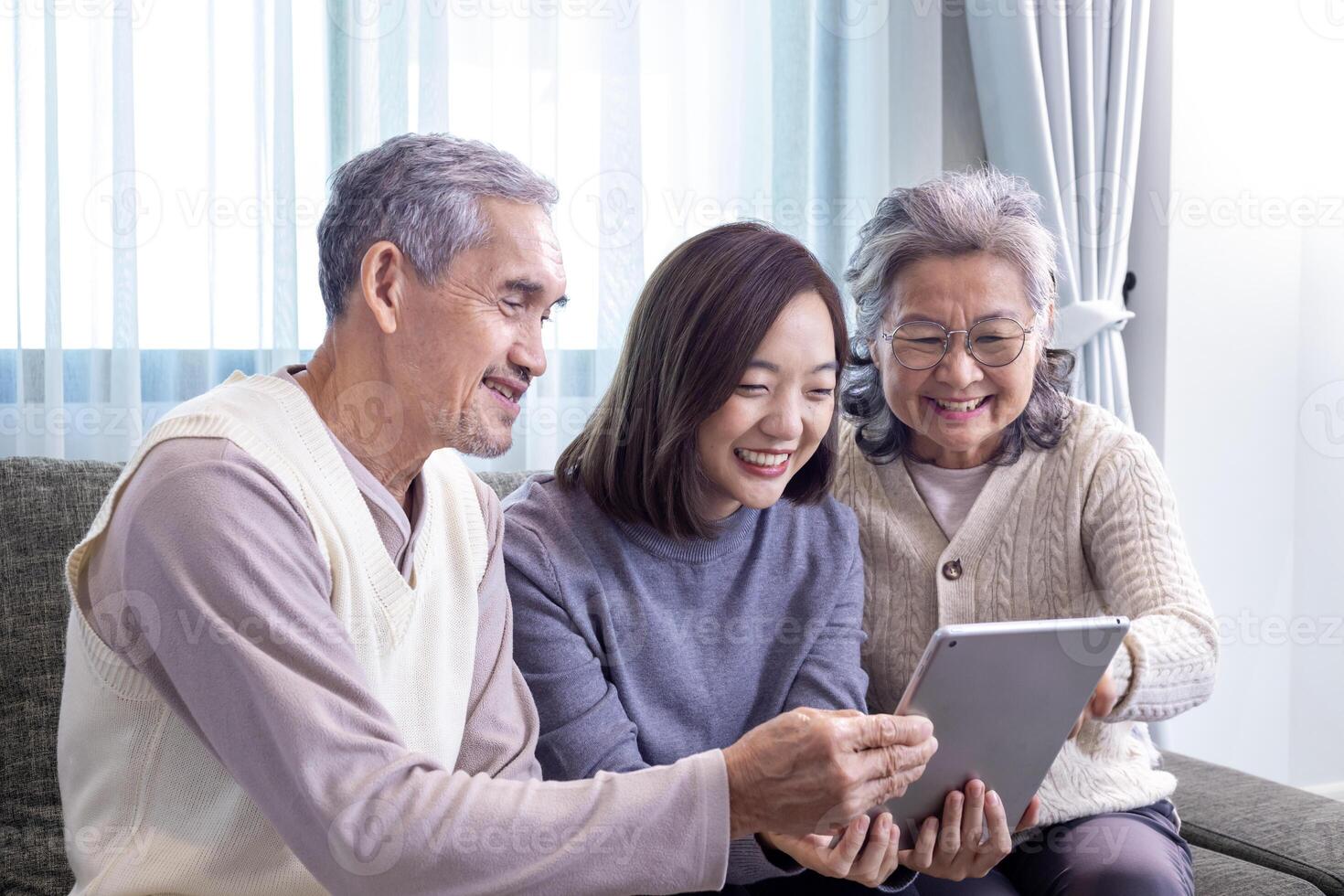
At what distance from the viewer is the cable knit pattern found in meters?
1.58

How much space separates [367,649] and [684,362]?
1.72ft

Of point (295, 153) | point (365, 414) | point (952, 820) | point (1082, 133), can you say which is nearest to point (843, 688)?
point (952, 820)

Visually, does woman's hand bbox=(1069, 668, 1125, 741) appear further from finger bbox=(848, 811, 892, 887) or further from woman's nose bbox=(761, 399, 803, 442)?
woman's nose bbox=(761, 399, 803, 442)

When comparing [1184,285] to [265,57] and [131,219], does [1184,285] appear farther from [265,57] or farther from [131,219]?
[131,219]

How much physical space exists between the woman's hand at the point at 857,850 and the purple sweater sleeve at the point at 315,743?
11.8 inches

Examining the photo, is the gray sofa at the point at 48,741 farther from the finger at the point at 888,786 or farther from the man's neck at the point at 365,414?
the finger at the point at 888,786

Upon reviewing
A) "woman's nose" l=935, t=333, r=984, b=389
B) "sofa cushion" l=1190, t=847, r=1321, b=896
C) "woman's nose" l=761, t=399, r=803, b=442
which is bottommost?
"sofa cushion" l=1190, t=847, r=1321, b=896

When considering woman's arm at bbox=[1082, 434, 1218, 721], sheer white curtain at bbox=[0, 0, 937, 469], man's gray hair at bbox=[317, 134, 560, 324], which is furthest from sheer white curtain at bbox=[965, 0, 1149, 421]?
man's gray hair at bbox=[317, 134, 560, 324]

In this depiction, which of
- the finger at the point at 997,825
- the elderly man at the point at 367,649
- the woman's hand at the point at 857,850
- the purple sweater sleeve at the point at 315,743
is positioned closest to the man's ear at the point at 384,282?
the elderly man at the point at 367,649

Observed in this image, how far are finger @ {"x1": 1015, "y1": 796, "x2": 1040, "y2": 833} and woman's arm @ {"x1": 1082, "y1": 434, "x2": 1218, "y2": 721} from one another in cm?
14

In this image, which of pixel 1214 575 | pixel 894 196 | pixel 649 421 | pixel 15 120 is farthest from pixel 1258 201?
pixel 15 120

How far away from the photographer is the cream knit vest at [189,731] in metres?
1.08

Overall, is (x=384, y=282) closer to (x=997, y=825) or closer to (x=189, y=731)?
(x=189, y=731)

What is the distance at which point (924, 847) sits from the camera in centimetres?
136
